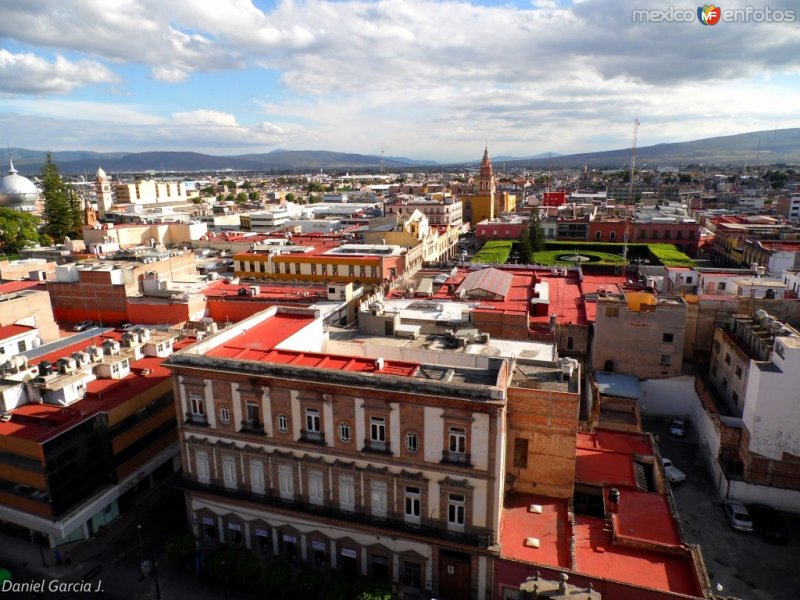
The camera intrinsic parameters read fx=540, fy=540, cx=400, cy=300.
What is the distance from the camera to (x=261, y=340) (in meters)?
34.2

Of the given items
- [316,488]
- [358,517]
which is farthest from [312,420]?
[358,517]

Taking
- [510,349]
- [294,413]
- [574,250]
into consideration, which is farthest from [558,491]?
[574,250]

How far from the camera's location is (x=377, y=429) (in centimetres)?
2670

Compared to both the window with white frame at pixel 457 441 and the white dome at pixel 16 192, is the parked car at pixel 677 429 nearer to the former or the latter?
the window with white frame at pixel 457 441

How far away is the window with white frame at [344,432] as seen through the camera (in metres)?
27.1

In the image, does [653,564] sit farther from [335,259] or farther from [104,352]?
[335,259]

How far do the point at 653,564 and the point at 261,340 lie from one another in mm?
24683

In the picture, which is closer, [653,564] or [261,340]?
[653,564]

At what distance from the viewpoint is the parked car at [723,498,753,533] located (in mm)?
32344

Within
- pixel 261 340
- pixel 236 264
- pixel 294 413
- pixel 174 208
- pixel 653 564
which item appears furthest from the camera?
pixel 174 208

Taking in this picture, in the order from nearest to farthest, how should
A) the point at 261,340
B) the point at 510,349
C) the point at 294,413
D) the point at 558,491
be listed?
1. the point at 294,413
2. the point at 558,491
3. the point at 261,340
4. the point at 510,349

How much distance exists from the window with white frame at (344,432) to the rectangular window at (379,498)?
2557 mm

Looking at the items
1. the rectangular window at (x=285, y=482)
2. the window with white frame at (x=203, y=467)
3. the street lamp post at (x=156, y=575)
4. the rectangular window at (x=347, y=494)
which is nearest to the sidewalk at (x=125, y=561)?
A: the street lamp post at (x=156, y=575)

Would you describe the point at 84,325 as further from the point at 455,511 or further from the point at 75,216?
the point at 75,216
